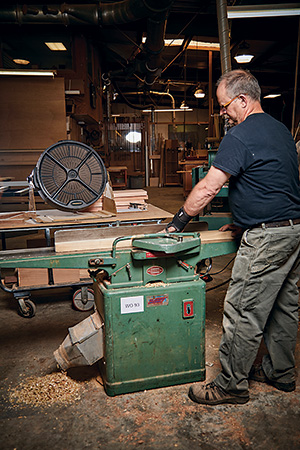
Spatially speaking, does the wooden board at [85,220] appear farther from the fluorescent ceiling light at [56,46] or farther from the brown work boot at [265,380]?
the fluorescent ceiling light at [56,46]

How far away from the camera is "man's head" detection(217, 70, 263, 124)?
5.30 ft

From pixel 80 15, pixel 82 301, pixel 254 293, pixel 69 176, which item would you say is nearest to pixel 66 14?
pixel 80 15

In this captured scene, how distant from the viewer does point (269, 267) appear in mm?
1572

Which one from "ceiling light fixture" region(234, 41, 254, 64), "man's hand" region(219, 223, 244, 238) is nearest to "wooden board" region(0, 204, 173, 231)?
"man's hand" region(219, 223, 244, 238)

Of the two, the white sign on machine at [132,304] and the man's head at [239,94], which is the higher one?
the man's head at [239,94]

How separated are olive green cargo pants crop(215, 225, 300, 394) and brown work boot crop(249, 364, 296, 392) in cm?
23

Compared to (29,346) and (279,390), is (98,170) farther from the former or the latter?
(279,390)

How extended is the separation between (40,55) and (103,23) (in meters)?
3.15

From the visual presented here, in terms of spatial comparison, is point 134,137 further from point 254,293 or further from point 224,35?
point 254,293

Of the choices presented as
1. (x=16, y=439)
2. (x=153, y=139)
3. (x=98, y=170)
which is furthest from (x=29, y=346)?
(x=153, y=139)

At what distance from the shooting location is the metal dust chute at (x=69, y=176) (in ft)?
7.88

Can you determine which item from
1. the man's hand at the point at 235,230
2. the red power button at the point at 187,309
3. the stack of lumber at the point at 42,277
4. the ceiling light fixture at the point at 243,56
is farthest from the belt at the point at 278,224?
the ceiling light fixture at the point at 243,56

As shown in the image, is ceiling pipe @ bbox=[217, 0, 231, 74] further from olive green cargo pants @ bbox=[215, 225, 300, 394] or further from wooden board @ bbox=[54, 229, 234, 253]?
olive green cargo pants @ bbox=[215, 225, 300, 394]

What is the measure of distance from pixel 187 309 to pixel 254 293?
345 mm
